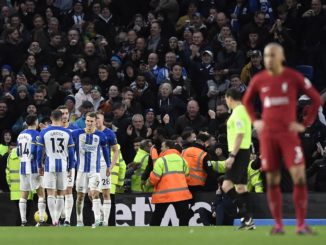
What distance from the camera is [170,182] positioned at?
2306 cm

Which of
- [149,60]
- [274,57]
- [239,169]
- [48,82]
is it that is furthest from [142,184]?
[274,57]

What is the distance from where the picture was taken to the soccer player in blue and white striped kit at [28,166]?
2311 centimetres

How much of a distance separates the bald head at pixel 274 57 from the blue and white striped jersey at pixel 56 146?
883cm

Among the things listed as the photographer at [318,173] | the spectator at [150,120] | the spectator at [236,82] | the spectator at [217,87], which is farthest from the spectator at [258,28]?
the photographer at [318,173]

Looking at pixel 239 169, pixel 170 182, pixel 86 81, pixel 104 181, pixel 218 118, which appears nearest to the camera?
pixel 239 169

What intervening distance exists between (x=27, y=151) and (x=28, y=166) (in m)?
0.34

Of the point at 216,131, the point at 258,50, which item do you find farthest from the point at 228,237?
the point at 258,50

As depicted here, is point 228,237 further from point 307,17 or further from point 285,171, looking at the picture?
point 307,17

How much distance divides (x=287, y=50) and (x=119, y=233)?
11187 mm

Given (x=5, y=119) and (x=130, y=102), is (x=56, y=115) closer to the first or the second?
(x=130, y=102)

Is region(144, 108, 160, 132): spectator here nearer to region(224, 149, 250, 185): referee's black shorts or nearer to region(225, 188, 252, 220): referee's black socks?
region(225, 188, 252, 220): referee's black socks

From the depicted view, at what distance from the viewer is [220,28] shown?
28719 millimetres

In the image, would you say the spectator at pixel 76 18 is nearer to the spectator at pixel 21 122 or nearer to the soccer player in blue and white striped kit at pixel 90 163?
the spectator at pixel 21 122

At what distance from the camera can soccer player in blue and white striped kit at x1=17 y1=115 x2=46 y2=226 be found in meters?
23.1
